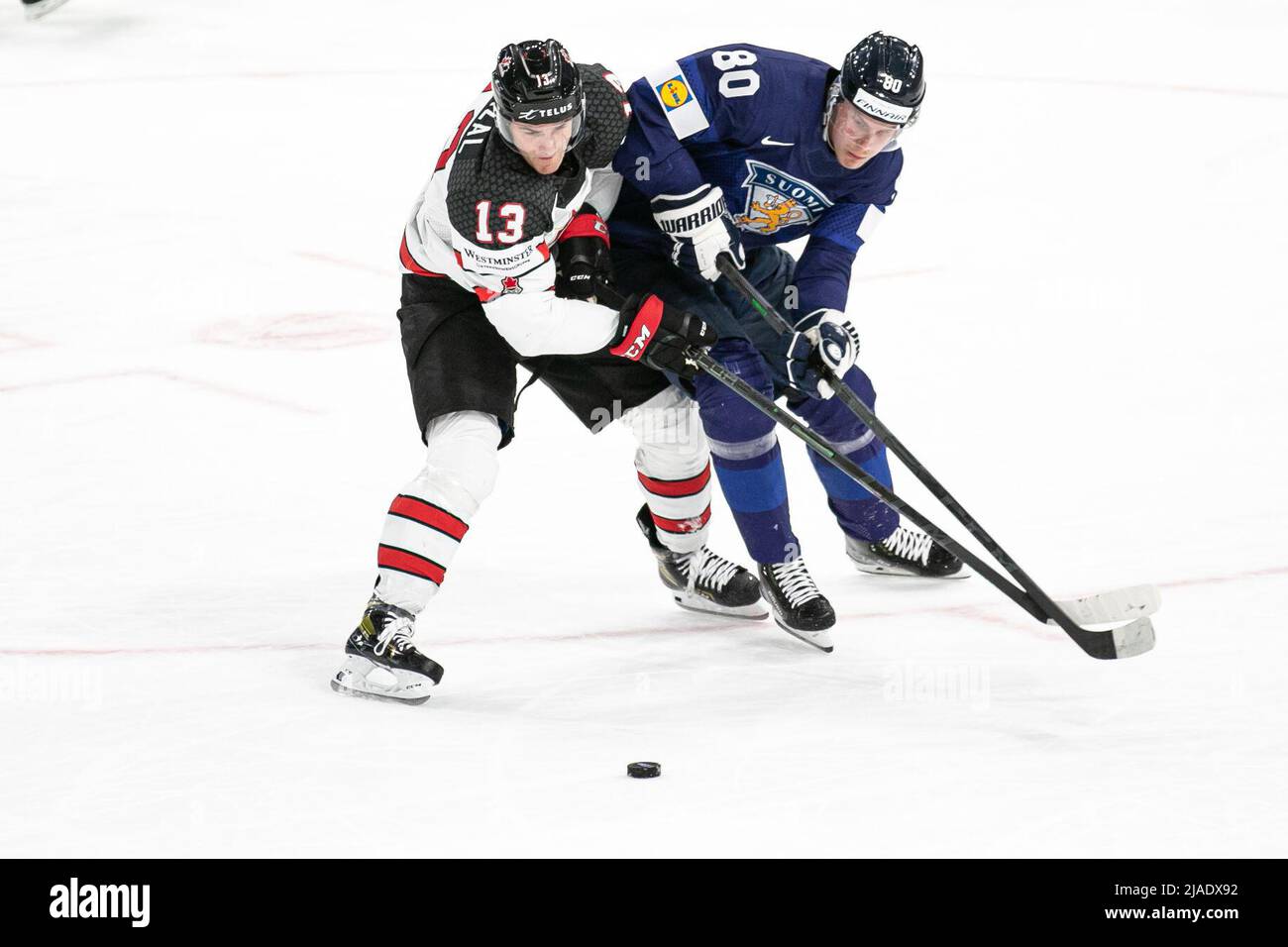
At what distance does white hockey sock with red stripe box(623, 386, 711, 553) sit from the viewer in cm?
349

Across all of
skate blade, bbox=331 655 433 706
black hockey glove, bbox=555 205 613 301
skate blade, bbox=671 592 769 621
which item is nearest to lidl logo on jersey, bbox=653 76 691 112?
black hockey glove, bbox=555 205 613 301

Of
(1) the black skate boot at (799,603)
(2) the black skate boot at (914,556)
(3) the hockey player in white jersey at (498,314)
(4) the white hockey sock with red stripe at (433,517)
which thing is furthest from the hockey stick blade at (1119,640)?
(4) the white hockey sock with red stripe at (433,517)

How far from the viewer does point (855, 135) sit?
3.26 meters

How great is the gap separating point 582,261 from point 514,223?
0.34 meters

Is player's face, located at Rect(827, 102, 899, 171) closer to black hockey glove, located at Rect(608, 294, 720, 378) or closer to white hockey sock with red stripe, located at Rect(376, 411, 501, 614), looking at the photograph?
black hockey glove, located at Rect(608, 294, 720, 378)

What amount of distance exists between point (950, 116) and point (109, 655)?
18.4 feet

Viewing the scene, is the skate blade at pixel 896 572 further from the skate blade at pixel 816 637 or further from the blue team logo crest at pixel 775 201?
the blue team logo crest at pixel 775 201

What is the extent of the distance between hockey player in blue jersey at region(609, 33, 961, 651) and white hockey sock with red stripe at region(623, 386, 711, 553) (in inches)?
Answer: 5.3

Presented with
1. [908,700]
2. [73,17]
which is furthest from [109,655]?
[73,17]

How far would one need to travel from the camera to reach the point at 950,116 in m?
7.93

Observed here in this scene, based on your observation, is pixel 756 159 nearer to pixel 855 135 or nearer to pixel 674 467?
pixel 855 135

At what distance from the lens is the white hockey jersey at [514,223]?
2.92 m

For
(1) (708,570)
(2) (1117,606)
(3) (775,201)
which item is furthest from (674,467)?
(2) (1117,606)
